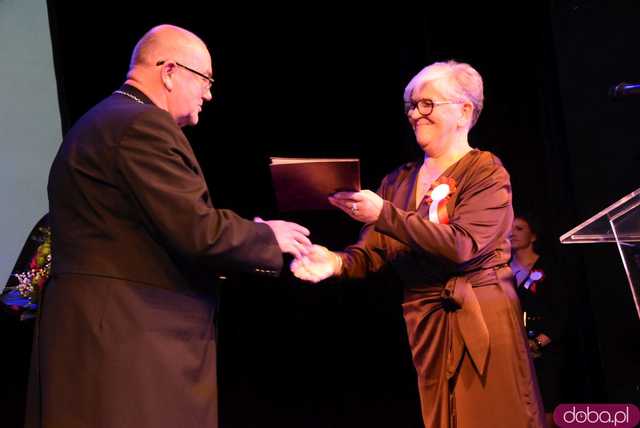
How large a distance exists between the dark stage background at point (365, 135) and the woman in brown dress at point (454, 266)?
3.59 feet

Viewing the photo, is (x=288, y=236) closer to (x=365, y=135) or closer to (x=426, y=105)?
(x=426, y=105)

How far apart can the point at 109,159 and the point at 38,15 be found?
2623mm

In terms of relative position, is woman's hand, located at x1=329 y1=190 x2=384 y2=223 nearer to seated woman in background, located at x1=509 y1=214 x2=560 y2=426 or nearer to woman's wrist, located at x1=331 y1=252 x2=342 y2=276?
woman's wrist, located at x1=331 y1=252 x2=342 y2=276

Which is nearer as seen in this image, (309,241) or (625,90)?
(309,241)

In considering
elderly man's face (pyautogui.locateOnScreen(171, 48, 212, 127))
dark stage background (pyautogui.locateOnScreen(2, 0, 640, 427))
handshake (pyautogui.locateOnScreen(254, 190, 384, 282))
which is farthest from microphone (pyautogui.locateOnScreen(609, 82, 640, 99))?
elderly man's face (pyautogui.locateOnScreen(171, 48, 212, 127))

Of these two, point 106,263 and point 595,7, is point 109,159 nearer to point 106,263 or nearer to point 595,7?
point 106,263

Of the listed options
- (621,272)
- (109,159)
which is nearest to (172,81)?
(109,159)

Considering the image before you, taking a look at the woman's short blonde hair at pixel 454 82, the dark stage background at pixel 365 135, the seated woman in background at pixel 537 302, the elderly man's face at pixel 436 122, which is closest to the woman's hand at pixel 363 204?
the elderly man's face at pixel 436 122

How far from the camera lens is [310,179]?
216cm

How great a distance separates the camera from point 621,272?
3617 millimetres

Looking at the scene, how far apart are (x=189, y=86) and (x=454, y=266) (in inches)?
40.9

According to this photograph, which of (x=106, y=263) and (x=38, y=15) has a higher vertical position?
(x=38, y=15)

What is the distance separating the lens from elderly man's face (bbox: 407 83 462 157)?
99.0 inches

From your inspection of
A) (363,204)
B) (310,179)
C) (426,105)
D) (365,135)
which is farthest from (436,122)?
(365,135)
